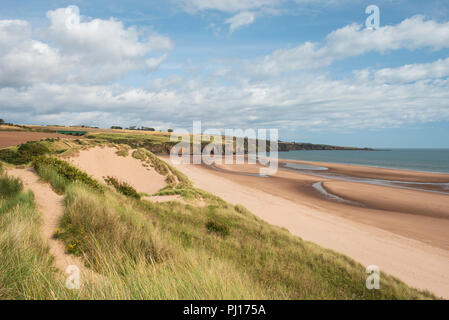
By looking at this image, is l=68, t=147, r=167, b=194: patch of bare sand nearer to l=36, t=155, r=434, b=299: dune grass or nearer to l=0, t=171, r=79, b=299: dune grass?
l=36, t=155, r=434, b=299: dune grass

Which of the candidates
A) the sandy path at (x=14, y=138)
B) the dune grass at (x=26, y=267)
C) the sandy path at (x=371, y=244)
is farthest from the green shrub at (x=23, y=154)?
the sandy path at (x=371, y=244)

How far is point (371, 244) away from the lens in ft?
38.4

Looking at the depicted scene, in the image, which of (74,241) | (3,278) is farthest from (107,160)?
(3,278)

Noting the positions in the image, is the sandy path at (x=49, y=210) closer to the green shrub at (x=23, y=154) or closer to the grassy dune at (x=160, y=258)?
the grassy dune at (x=160, y=258)

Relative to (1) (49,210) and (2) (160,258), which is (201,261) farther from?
(1) (49,210)

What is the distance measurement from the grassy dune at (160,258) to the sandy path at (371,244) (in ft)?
7.96

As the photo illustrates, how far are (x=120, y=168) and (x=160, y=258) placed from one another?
2025 cm

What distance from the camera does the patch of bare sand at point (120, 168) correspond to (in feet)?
68.6

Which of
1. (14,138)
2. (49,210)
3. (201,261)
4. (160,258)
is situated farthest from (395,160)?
(14,138)

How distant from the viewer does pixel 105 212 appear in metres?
6.43

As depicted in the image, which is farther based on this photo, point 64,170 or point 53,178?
point 64,170

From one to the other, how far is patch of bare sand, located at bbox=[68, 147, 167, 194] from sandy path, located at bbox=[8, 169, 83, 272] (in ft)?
37.2

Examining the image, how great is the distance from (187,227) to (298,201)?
15908 millimetres
